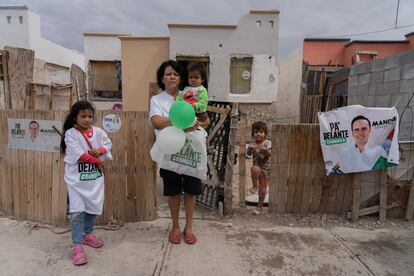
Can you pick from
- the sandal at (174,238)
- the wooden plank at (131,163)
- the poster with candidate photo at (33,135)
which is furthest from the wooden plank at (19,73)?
the sandal at (174,238)

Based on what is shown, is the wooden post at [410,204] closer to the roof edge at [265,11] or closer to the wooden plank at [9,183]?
the wooden plank at [9,183]

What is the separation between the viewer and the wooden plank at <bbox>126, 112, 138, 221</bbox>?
338cm

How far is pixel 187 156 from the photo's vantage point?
278 centimetres

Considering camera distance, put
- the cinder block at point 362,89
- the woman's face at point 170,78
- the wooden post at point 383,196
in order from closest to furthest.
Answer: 1. the woman's face at point 170,78
2. the wooden post at point 383,196
3. the cinder block at point 362,89

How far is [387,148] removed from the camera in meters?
3.53

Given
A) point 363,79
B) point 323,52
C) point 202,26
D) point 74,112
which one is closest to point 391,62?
point 363,79

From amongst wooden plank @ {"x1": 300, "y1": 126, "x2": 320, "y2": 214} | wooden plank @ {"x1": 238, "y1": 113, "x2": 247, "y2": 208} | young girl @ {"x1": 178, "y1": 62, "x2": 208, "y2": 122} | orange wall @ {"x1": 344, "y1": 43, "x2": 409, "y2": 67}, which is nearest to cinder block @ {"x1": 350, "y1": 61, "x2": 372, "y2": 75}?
wooden plank @ {"x1": 300, "y1": 126, "x2": 320, "y2": 214}

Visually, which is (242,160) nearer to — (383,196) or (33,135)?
(383,196)

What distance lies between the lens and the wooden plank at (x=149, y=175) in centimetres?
340

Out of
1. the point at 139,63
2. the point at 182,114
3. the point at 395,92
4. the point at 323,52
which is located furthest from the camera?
the point at 323,52

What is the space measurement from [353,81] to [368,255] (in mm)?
3150

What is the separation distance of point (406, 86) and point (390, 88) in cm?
28

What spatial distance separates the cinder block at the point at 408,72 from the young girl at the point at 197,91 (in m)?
2.85

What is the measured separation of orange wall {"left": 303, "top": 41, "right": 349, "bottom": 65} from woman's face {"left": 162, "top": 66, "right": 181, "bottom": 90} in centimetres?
1506
